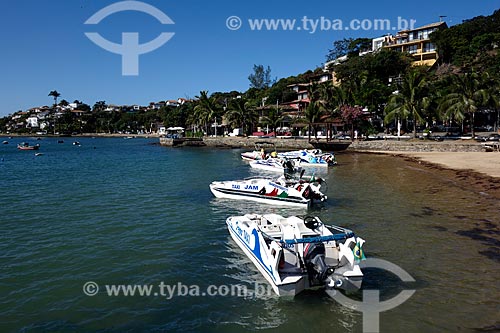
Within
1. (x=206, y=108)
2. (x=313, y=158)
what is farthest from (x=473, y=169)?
(x=206, y=108)

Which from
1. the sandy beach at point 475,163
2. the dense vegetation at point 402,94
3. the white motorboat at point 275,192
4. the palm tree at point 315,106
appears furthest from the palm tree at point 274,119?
the white motorboat at point 275,192

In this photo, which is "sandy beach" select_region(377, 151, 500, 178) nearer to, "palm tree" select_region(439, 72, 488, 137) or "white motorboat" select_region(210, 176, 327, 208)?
"palm tree" select_region(439, 72, 488, 137)

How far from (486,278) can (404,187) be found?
16132 mm

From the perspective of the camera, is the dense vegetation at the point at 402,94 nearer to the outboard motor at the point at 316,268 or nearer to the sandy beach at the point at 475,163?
the sandy beach at the point at 475,163

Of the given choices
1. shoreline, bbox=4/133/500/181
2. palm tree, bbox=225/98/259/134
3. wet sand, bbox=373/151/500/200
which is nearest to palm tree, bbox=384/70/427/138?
shoreline, bbox=4/133/500/181

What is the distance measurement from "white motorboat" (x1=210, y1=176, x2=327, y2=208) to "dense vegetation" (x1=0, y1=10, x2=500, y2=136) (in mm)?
43352

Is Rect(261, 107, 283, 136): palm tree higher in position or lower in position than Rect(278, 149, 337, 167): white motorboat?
higher

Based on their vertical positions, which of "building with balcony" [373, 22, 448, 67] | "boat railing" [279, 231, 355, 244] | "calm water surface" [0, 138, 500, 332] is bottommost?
"calm water surface" [0, 138, 500, 332]

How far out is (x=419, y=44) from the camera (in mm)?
103500

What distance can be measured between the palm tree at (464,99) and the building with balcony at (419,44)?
45868 millimetres

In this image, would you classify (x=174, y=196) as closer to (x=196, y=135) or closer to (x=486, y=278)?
(x=486, y=278)

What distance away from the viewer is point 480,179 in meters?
27.3

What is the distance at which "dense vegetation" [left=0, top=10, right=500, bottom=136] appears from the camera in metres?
57.3

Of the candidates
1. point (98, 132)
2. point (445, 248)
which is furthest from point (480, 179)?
point (98, 132)
